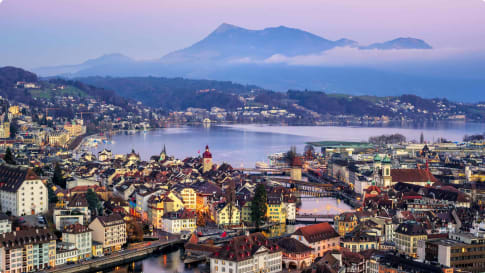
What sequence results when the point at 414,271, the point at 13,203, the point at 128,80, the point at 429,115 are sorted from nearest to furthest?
the point at 414,271 < the point at 13,203 < the point at 429,115 < the point at 128,80

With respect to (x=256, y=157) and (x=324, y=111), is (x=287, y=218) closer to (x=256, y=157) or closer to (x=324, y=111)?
(x=256, y=157)

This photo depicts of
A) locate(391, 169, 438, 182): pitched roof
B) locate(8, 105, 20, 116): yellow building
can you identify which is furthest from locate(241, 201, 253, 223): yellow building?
locate(8, 105, 20, 116): yellow building

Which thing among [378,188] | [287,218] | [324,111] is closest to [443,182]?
[378,188]

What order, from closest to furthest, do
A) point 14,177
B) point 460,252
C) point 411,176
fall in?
point 460,252
point 14,177
point 411,176

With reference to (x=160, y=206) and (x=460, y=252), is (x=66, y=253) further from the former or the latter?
(x=460, y=252)

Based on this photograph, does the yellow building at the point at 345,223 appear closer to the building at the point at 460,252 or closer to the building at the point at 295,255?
the building at the point at 295,255

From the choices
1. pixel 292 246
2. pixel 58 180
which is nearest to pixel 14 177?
pixel 58 180
